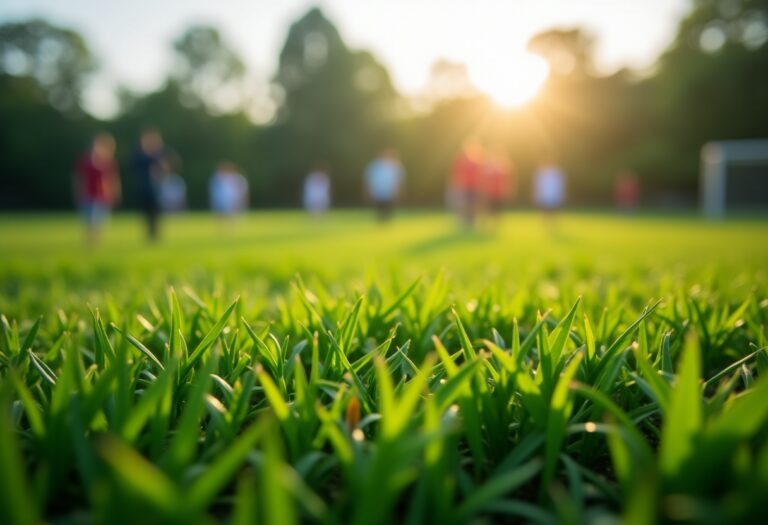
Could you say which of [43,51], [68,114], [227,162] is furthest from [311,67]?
[43,51]

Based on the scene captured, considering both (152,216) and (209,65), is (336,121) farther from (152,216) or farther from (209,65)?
(152,216)

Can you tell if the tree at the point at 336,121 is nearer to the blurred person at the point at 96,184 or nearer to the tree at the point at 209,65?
the tree at the point at 209,65

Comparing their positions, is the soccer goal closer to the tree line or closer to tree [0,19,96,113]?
the tree line

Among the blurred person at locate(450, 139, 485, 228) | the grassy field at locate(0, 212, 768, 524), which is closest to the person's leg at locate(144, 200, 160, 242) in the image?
the blurred person at locate(450, 139, 485, 228)

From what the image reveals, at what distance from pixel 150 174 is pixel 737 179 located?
1060 inches

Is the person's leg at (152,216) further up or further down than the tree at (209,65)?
further down

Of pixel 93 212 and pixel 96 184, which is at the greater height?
pixel 96 184

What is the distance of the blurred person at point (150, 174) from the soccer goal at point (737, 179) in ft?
70.3

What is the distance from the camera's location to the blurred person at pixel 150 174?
10414 millimetres

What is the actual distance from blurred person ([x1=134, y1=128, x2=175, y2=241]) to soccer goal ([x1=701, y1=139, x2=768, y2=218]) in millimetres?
21417

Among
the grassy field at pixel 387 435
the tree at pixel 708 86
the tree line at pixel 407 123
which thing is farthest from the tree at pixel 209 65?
the grassy field at pixel 387 435

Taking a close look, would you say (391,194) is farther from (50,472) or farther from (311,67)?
(311,67)

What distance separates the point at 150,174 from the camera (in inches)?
412

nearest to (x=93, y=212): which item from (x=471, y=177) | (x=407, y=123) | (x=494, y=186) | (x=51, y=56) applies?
(x=471, y=177)
